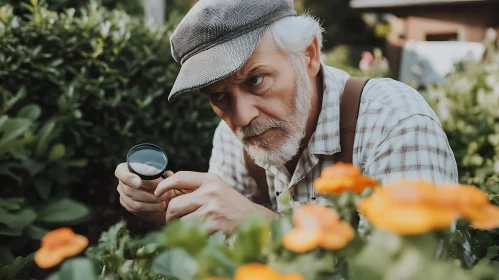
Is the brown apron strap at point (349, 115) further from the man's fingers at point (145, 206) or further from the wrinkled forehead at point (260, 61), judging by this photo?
the man's fingers at point (145, 206)

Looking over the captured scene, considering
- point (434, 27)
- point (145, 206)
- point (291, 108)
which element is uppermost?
point (291, 108)

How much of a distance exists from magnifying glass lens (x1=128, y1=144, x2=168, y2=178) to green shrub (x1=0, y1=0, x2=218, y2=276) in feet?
4.31

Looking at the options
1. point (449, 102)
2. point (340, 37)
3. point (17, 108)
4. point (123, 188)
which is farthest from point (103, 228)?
point (340, 37)

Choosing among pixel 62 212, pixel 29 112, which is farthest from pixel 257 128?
pixel 29 112

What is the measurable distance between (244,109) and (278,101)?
156 millimetres

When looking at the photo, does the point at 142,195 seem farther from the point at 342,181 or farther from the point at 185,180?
the point at 342,181

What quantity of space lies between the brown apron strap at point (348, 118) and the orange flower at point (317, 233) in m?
1.46

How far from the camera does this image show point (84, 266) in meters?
0.61

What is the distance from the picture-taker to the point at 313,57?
7.20 feet

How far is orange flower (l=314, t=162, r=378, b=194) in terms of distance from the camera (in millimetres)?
675

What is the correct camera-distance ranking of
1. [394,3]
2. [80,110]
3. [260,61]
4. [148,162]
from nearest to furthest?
[148,162] → [260,61] → [80,110] → [394,3]

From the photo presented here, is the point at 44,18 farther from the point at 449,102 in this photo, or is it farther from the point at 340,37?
the point at 340,37

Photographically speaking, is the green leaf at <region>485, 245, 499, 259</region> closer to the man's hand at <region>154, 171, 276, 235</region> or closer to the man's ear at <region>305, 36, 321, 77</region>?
the man's hand at <region>154, 171, 276, 235</region>

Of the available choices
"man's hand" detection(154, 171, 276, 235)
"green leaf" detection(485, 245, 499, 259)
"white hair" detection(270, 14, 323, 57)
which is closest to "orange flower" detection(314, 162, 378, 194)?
"green leaf" detection(485, 245, 499, 259)
